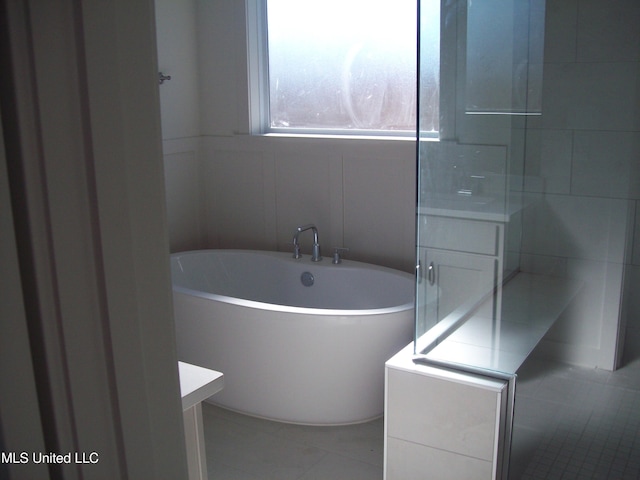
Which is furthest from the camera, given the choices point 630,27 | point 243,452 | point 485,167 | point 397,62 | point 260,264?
point 260,264

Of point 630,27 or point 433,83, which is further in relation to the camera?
point 433,83

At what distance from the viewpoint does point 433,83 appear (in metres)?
1.99

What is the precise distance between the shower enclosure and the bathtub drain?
1403mm

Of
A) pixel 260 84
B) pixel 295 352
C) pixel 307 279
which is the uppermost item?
pixel 260 84

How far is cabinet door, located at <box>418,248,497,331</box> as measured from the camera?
206cm

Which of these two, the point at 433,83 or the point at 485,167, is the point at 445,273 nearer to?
the point at 485,167

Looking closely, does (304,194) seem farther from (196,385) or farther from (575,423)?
(196,385)

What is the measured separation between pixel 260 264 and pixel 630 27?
2393mm

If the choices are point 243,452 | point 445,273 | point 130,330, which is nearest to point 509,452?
point 445,273

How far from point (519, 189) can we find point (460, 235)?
241 millimetres

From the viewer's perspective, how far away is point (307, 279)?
3535 millimetres

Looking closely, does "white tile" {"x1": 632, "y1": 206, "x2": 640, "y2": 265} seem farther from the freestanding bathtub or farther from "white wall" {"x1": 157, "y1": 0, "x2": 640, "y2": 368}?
the freestanding bathtub

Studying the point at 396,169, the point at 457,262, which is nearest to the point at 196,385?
the point at 457,262

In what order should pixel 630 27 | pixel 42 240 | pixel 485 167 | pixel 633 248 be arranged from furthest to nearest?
pixel 485 167 < pixel 633 248 < pixel 630 27 < pixel 42 240
